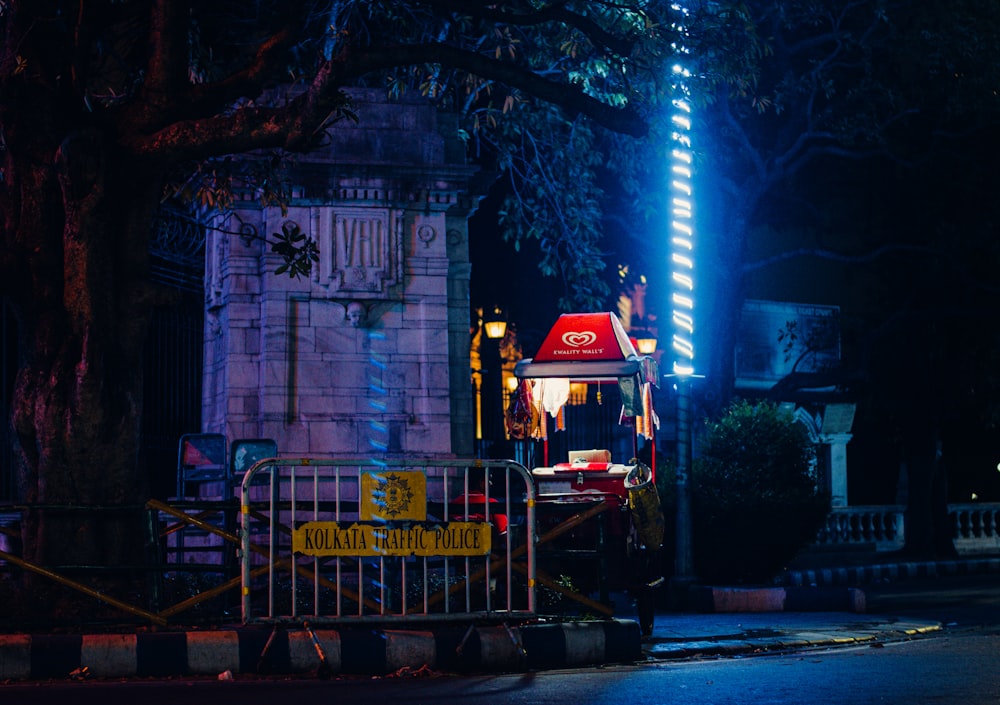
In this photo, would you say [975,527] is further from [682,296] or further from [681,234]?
[682,296]

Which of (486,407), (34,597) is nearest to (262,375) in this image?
(34,597)

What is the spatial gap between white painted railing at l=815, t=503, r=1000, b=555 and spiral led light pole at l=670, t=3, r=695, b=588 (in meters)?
10.5

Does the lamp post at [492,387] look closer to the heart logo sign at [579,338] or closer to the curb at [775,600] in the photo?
the curb at [775,600]

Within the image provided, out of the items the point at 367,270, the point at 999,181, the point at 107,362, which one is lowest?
the point at 107,362

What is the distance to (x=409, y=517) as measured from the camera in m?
9.79

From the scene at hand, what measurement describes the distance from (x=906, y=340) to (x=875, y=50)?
18.2 ft

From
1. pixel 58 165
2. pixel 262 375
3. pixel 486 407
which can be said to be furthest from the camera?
pixel 486 407

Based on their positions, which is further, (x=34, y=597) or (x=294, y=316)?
(x=294, y=316)

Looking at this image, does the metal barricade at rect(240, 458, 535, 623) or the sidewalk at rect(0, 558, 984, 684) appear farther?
the metal barricade at rect(240, 458, 535, 623)

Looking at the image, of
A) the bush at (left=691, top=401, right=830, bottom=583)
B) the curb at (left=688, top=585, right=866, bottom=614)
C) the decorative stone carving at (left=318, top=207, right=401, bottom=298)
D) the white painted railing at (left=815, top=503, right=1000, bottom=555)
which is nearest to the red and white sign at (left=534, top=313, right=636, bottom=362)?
the decorative stone carving at (left=318, top=207, right=401, bottom=298)

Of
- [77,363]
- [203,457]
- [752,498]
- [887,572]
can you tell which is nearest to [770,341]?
[887,572]

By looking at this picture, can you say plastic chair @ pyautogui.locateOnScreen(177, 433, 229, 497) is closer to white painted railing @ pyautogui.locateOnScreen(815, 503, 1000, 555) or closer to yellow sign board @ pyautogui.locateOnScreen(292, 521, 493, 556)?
yellow sign board @ pyautogui.locateOnScreen(292, 521, 493, 556)

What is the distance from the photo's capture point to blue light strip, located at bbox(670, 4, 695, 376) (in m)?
16.4

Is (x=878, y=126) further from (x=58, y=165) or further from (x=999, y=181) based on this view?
(x=58, y=165)
